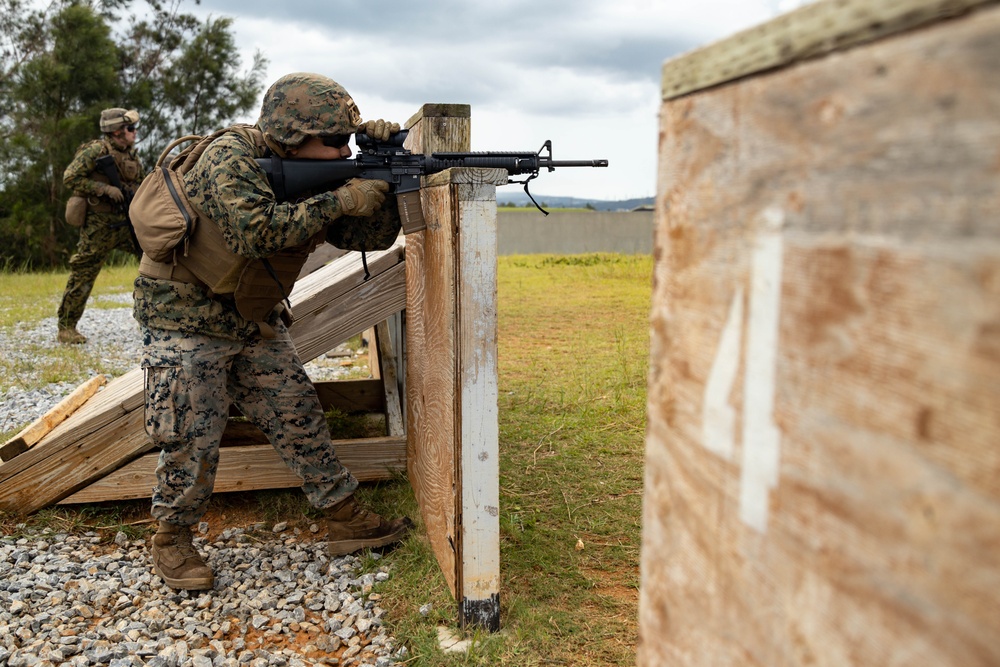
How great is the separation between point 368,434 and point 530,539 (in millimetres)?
1482

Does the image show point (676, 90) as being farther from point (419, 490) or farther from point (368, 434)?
point (368, 434)

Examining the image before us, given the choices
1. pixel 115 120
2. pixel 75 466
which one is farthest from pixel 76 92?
pixel 75 466

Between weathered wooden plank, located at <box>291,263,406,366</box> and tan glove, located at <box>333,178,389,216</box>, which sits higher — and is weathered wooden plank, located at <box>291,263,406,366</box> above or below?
below

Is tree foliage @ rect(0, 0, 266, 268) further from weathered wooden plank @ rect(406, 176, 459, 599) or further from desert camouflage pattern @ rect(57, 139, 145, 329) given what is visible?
weathered wooden plank @ rect(406, 176, 459, 599)

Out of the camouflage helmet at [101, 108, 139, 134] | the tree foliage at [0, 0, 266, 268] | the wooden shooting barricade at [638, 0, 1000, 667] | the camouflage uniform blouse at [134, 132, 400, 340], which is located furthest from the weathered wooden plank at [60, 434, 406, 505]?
the tree foliage at [0, 0, 266, 268]

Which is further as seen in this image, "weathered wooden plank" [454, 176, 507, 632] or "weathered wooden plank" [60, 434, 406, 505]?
"weathered wooden plank" [60, 434, 406, 505]

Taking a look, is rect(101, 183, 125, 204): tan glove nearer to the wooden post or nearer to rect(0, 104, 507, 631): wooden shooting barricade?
rect(0, 104, 507, 631): wooden shooting barricade

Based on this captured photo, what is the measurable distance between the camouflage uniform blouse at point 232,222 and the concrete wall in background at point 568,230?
25.3m

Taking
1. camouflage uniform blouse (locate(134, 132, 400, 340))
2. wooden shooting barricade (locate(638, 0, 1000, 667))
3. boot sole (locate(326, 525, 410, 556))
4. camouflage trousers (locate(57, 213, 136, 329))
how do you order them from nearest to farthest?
1. wooden shooting barricade (locate(638, 0, 1000, 667))
2. camouflage uniform blouse (locate(134, 132, 400, 340))
3. boot sole (locate(326, 525, 410, 556))
4. camouflage trousers (locate(57, 213, 136, 329))

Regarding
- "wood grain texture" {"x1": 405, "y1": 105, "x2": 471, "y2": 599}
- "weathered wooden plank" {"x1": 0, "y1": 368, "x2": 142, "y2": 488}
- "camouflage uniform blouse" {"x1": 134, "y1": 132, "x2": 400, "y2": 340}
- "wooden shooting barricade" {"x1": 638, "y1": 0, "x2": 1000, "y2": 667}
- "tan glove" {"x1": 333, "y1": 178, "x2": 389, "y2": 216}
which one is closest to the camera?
"wooden shooting barricade" {"x1": 638, "y1": 0, "x2": 1000, "y2": 667}

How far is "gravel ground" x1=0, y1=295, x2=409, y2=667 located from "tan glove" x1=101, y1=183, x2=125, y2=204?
5.33 metres

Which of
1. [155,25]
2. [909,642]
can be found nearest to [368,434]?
[909,642]

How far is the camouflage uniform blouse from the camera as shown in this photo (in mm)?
2967

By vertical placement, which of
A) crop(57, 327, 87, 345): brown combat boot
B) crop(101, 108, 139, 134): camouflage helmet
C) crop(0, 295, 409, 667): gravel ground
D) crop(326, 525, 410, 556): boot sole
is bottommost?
crop(0, 295, 409, 667): gravel ground
